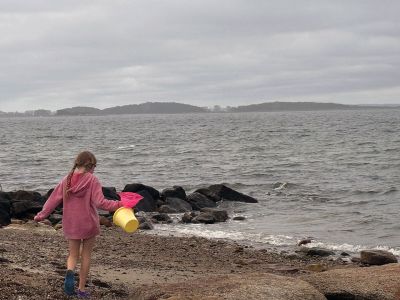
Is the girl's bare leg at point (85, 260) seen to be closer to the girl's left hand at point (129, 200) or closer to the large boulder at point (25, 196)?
the girl's left hand at point (129, 200)

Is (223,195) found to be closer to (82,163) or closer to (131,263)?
(131,263)

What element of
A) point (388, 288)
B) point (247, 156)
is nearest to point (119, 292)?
point (388, 288)

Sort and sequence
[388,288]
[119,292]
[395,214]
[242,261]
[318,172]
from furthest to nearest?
1. [318,172]
2. [395,214]
3. [242,261]
4. [119,292]
5. [388,288]

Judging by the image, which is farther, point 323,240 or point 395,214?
point 395,214

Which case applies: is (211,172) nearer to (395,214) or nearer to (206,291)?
(395,214)

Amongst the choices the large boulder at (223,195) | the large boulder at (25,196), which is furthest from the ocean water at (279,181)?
the large boulder at (25,196)

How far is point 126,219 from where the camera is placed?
20.3 feet

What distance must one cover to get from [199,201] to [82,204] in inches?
534

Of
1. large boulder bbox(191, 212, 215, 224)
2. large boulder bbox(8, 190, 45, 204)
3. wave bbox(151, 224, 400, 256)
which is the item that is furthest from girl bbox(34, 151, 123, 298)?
large boulder bbox(8, 190, 45, 204)

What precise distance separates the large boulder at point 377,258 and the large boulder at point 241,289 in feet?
17.7

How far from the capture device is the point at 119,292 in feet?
22.0

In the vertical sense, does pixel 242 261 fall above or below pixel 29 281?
below

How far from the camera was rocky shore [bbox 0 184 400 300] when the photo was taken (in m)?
6.00

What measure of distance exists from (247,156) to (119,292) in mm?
30749
